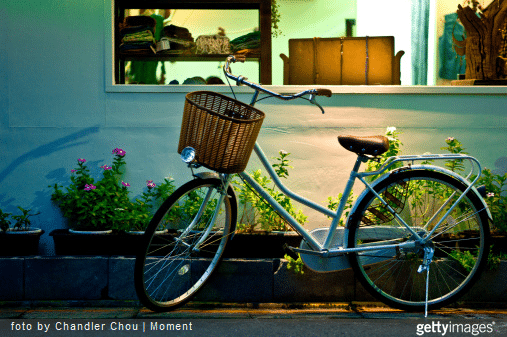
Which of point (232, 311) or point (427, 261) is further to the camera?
point (232, 311)

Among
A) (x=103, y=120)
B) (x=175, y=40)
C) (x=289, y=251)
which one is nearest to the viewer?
(x=289, y=251)

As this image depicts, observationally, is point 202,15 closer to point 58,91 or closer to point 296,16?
point 296,16

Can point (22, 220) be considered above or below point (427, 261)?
above

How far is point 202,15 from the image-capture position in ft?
18.4

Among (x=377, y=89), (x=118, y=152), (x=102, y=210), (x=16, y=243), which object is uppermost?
(x=377, y=89)

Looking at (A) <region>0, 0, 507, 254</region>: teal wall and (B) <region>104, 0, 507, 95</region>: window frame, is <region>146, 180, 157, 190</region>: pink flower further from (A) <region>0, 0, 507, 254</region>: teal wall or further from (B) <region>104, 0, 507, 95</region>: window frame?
(B) <region>104, 0, 507, 95</region>: window frame

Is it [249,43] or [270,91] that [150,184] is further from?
[249,43]

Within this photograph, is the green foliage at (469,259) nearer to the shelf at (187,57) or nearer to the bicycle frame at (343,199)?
the bicycle frame at (343,199)

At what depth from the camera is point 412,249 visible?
12.4 ft

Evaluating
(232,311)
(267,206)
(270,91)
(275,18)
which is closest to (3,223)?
(232,311)

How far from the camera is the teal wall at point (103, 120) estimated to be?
4.89 m

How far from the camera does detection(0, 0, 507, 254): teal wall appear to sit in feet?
16.0

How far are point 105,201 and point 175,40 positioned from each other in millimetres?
2056

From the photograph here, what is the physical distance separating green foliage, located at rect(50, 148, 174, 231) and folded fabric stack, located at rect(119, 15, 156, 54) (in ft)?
3.97
